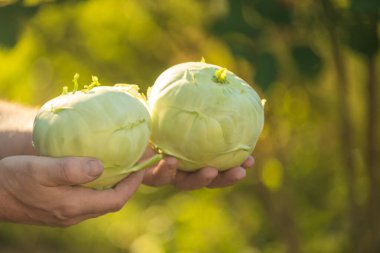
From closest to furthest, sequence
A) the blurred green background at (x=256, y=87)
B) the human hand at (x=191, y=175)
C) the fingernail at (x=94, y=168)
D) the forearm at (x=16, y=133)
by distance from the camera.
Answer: the fingernail at (x=94, y=168), the human hand at (x=191, y=175), the forearm at (x=16, y=133), the blurred green background at (x=256, y=87)

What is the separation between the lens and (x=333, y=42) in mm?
2947

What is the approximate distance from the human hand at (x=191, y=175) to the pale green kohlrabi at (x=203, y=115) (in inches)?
1.3

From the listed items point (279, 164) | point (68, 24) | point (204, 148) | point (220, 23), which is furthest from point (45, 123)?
point (279, 164)

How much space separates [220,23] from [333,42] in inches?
32.6

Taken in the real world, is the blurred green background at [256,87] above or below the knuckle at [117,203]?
below

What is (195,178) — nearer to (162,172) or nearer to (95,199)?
(162,172)

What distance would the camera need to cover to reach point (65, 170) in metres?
1.53

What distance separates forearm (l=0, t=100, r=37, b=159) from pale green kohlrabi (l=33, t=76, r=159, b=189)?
506mm

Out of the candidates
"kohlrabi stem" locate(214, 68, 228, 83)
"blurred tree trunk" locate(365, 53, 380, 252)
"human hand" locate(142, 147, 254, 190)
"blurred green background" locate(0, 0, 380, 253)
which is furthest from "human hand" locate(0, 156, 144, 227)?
"blurred tree trunk" locate(365, 53, 380, 252)

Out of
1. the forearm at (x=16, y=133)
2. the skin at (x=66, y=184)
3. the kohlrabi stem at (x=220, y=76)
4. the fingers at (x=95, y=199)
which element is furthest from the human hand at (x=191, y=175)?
the forearm at (x=16, y=133)

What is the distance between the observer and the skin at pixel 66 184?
5.06ft

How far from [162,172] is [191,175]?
0.25 feet

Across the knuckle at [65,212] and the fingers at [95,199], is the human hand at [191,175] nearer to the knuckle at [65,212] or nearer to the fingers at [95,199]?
the fingers at [95,199]

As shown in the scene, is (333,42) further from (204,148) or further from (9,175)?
(9,175)
